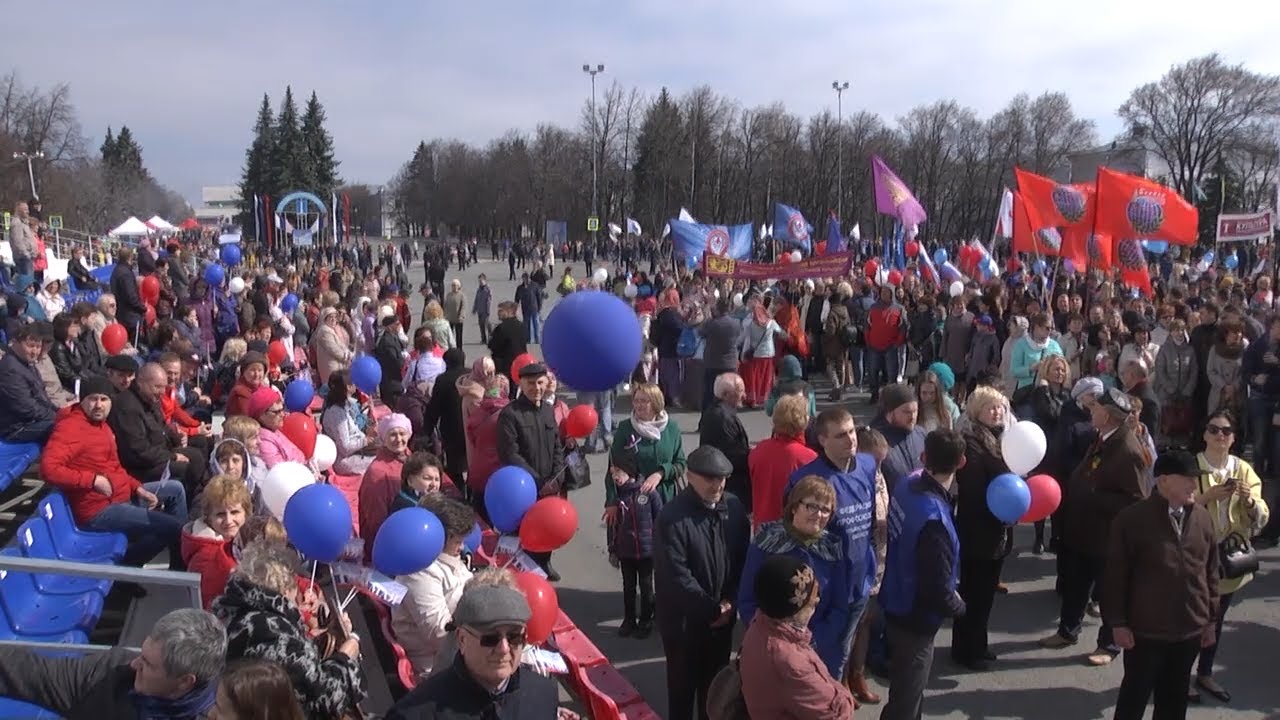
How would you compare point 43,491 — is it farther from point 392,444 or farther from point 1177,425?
point 1177,425

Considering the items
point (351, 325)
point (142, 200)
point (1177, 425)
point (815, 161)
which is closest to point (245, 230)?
point (142, 200)

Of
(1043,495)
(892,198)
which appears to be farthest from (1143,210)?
(1043,495)

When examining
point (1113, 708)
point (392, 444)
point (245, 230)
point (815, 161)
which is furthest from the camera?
point (245, 230)

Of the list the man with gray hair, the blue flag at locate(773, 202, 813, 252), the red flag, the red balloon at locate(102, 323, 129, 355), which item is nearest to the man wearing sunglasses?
the man with gray hair

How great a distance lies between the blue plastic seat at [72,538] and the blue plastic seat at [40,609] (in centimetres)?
46

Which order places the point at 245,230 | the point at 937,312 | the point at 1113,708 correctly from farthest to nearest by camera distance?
the point at 245,230 → the point at 937,312 → the point at 1113,708

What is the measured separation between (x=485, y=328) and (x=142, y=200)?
74.9 meters

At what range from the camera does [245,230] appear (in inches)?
2990

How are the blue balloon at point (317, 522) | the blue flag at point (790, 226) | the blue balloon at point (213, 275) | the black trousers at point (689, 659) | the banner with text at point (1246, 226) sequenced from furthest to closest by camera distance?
the blue flag at point (790, 226)
the banner with text at point (1246, 226)
the blue balloon at point (213, 275)
the blue balloon at point (317, 522)
the black trousers at point (689, 659)

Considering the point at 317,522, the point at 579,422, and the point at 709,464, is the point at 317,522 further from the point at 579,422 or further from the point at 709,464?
the point at 579,422

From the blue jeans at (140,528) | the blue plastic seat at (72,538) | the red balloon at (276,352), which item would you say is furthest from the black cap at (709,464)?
the red balloon at (276,352)

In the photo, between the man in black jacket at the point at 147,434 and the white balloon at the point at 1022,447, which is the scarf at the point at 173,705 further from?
the white balloon at the point at 1022,447

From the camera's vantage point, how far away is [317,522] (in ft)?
14.4

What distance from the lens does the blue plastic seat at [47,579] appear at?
193 inches
